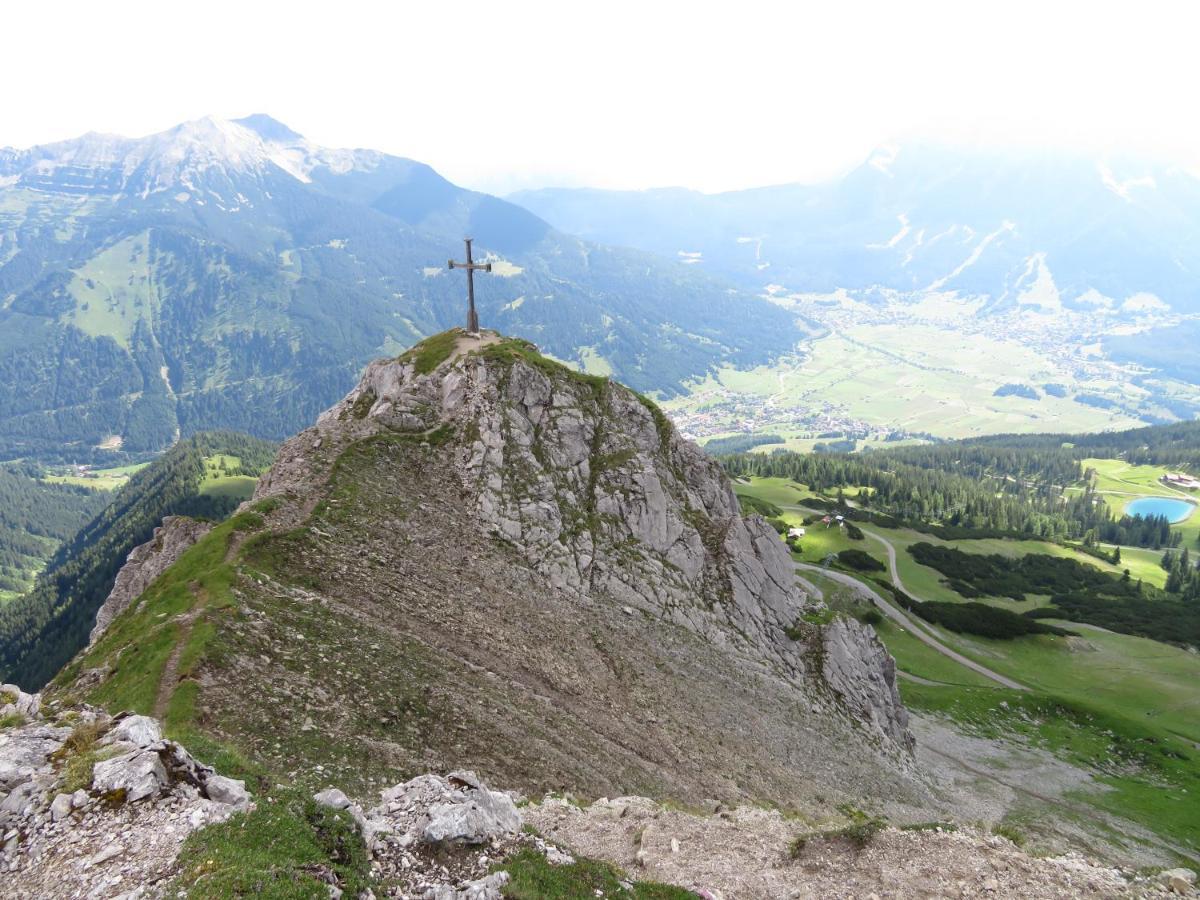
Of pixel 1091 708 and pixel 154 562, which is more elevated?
pixel 154 562

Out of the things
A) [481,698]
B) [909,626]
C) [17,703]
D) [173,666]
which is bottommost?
[909,626]

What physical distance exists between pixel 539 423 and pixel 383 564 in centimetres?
2204

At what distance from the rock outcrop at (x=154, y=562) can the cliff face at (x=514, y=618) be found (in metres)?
9.95

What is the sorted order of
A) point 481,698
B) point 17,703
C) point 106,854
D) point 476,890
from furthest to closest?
point 481,698, point 17,703, point 476,890, point 106,854

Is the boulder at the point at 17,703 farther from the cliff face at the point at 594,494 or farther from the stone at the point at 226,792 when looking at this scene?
the cliff face at the point at 594,494

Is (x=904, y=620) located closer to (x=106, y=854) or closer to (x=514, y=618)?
(x=514, y=618)

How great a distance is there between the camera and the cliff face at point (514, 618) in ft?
100

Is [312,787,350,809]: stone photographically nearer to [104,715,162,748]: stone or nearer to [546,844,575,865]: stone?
[104,715,162,748]: stone

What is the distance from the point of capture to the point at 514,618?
44.4 m

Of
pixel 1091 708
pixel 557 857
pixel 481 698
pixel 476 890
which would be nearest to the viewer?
pixel 476 890

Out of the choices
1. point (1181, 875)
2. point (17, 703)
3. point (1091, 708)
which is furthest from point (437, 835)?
point (1091, 708)

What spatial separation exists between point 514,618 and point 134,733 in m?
25.4

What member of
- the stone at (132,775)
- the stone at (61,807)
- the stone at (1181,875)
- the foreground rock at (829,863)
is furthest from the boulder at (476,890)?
Answer: the stone at (1181,875)

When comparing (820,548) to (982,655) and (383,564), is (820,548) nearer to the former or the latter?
(982,655)
